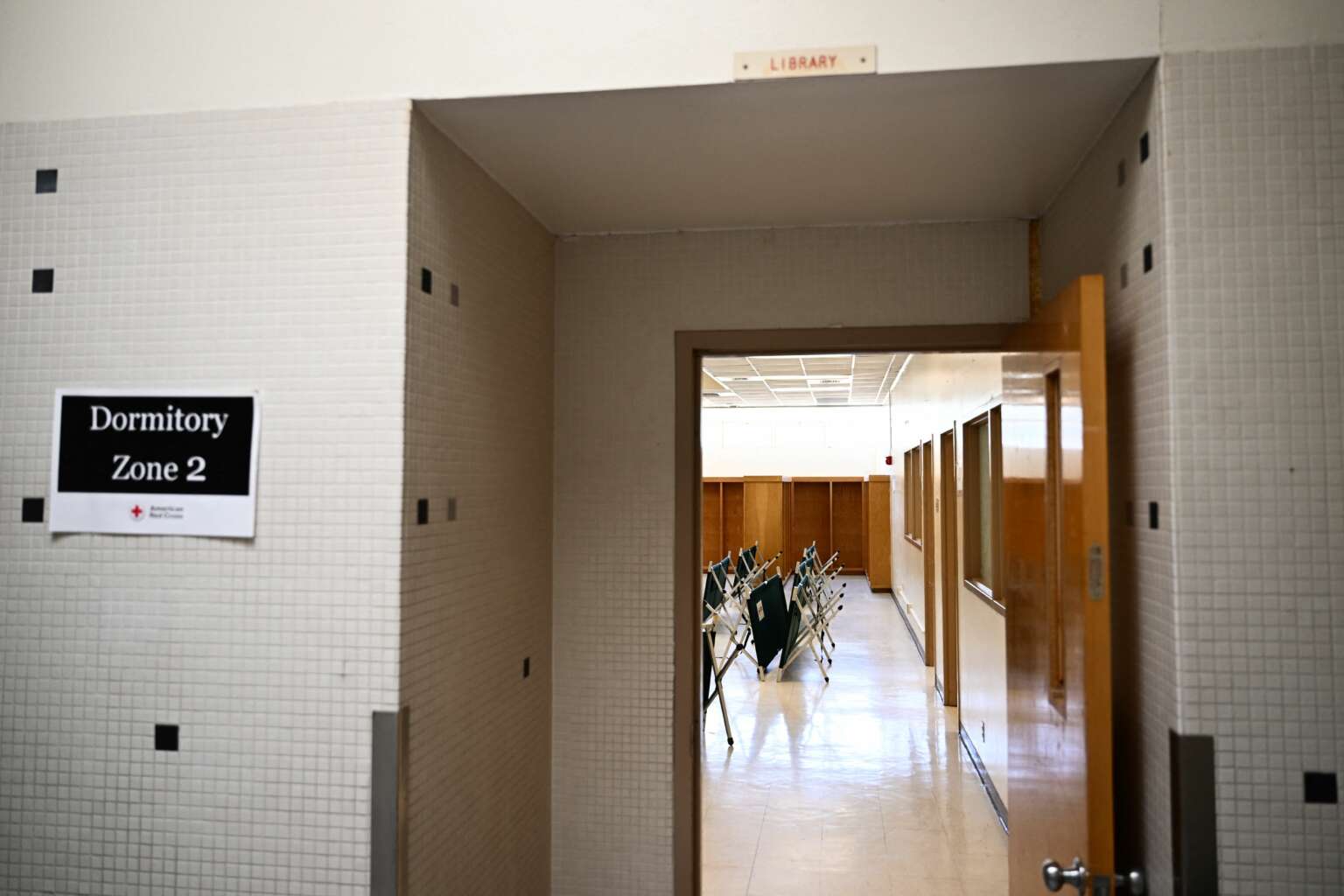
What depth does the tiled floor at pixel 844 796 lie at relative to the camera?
351cm

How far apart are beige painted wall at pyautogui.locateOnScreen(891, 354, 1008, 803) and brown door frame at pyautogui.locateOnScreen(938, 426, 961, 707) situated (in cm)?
7

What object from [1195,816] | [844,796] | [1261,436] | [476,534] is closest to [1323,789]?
[1195,816]

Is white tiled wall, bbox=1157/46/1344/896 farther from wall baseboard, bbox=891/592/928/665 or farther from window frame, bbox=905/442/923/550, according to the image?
window frame, bbox=905/442/923/550

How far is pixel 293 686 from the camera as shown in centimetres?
171

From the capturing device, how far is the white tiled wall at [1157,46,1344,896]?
1.47 m

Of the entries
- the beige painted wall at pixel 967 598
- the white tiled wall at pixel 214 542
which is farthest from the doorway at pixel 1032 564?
the white tiled wall at pixel 214 542

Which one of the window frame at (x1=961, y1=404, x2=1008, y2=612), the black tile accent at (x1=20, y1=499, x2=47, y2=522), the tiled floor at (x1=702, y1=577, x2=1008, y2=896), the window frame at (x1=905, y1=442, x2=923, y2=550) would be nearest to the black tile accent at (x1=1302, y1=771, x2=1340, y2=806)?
the tiled floor at (x1=702, y1=577, x2=1008, y2=896)

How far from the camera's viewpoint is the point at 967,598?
5211 mm

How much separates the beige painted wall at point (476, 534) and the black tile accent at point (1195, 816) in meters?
1.34

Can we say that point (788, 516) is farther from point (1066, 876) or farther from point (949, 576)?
point (1066, 876)

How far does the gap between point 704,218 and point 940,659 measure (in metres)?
5.07

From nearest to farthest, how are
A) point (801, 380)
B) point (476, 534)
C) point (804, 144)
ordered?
point (804, 144) → point (476, 534) → point (801, 380)

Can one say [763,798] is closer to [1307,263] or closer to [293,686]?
[293,686]

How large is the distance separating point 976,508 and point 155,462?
447 cm
